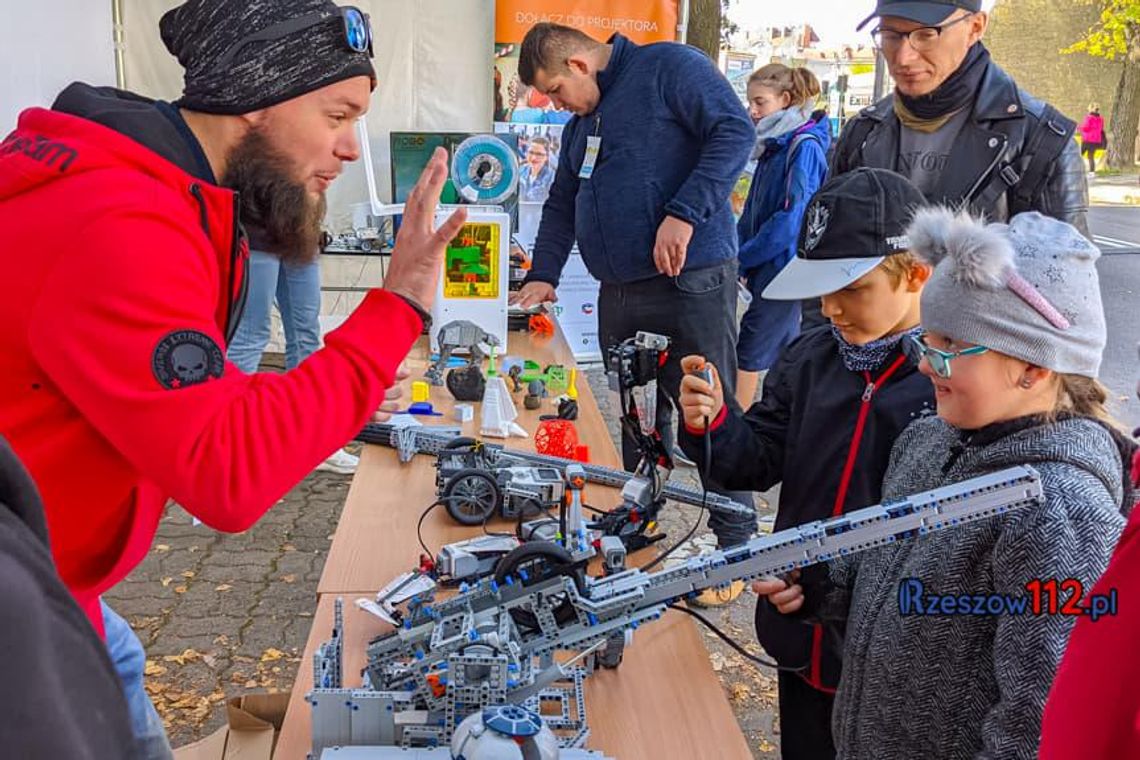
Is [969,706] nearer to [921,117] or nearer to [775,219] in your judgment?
[921,117]

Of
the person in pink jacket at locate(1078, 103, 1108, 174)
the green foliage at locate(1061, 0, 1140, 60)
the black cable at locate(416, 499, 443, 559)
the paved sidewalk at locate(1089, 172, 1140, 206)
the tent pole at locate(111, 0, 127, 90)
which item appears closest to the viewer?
the black cable at locate(416, 499, 443, 559)

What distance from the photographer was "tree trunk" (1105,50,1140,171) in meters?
23.5

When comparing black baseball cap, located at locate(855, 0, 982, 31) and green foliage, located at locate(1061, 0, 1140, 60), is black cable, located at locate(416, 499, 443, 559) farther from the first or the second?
green foliage, located at locate(1061, 0, 1140, 60)

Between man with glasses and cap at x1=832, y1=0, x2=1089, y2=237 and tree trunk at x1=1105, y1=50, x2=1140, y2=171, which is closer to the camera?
man with glasses and cap at x1=832, y1=0, x2=1089, y2=237

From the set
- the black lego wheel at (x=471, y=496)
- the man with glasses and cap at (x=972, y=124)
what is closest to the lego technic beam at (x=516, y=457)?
the black lego wheel at (x=471, y=496)

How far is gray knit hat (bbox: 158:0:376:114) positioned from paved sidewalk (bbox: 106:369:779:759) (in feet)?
7.20

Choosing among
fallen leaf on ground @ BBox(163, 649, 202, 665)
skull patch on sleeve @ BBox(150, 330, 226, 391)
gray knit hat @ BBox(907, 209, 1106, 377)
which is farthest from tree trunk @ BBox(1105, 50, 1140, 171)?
skull patch on sleeve @ BBox(150, 330, 226, 391)

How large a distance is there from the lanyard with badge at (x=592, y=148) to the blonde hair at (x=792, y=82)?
6.16 ft

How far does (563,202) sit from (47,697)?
3494 millimetres

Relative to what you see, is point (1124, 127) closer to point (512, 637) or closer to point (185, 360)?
point (512, 637)

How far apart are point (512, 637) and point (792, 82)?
432cm

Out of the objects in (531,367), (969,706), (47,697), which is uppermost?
(47,697)

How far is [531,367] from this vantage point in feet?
11.4

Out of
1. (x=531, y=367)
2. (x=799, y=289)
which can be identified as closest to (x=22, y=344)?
(x=799, y=289)
